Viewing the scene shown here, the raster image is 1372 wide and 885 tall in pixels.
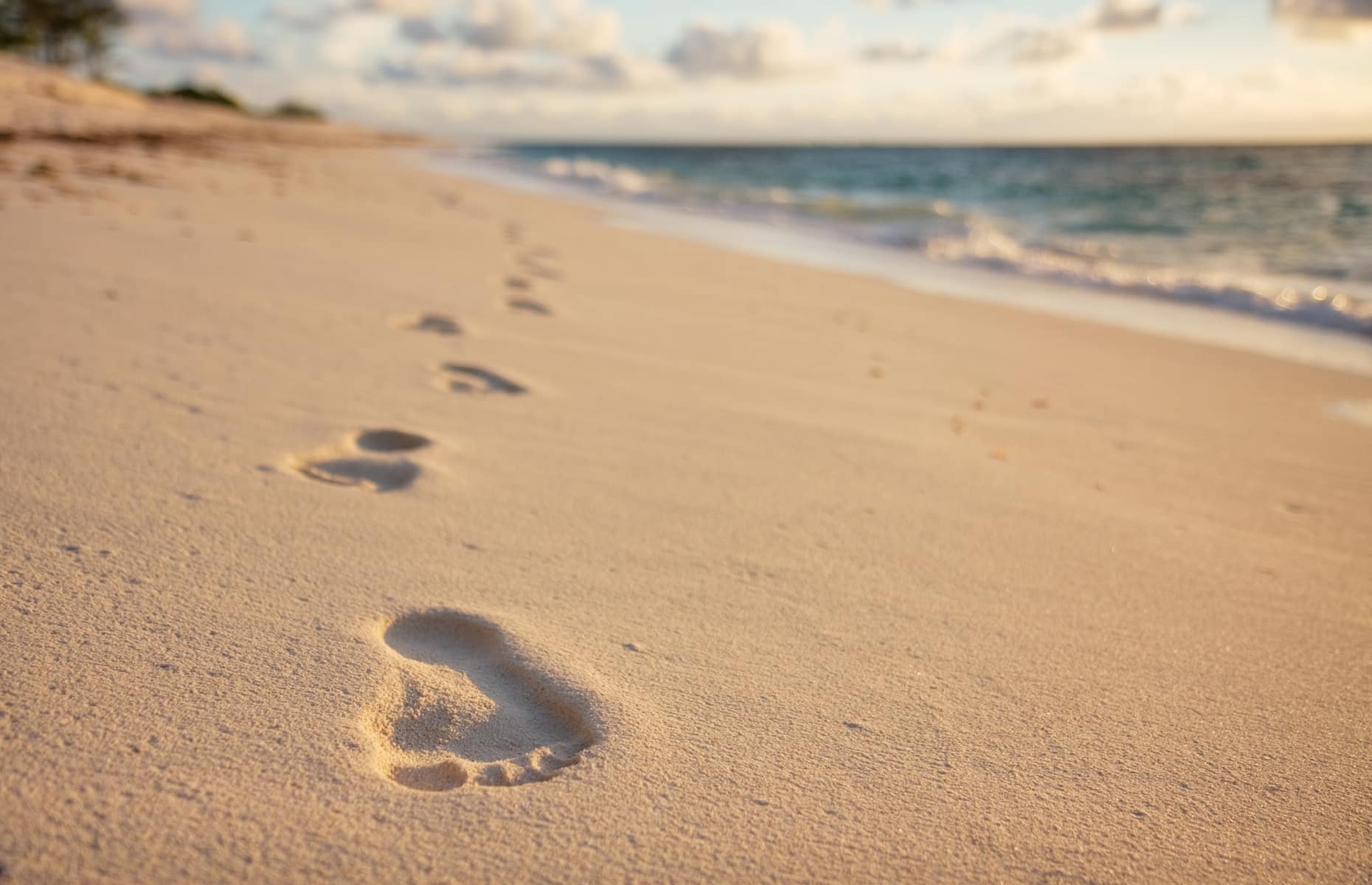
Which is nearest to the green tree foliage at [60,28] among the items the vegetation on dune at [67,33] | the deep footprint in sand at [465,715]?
the vegetation on dune at [67,33]

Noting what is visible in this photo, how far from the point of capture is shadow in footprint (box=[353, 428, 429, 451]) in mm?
2156

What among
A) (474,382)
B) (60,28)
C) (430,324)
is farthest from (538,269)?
(60,28)

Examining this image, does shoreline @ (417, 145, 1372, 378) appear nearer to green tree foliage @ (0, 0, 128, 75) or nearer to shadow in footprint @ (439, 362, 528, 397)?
shadow in footprint @ (439, 362, 528, 397)

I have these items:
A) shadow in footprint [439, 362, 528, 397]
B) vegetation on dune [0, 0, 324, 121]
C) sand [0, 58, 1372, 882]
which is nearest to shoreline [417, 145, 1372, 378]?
sand [0, 58, 1372, 882]

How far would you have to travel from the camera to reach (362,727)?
117 cm

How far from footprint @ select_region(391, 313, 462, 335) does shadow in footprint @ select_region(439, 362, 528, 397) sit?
1.53 ft

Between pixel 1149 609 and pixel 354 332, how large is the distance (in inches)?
100

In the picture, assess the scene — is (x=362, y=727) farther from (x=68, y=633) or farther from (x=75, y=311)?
(x=75, y=311)

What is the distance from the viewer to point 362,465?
2.03 m

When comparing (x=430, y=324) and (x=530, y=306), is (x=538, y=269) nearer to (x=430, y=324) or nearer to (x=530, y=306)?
(x=530, y=306)

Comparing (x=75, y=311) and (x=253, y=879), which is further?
(x=75, y=311)

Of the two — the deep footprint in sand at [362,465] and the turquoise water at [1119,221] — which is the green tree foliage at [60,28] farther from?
the deep footprint in sand at [362,465]

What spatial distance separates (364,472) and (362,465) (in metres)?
0.04

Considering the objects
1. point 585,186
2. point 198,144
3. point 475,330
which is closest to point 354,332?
point 475,330
